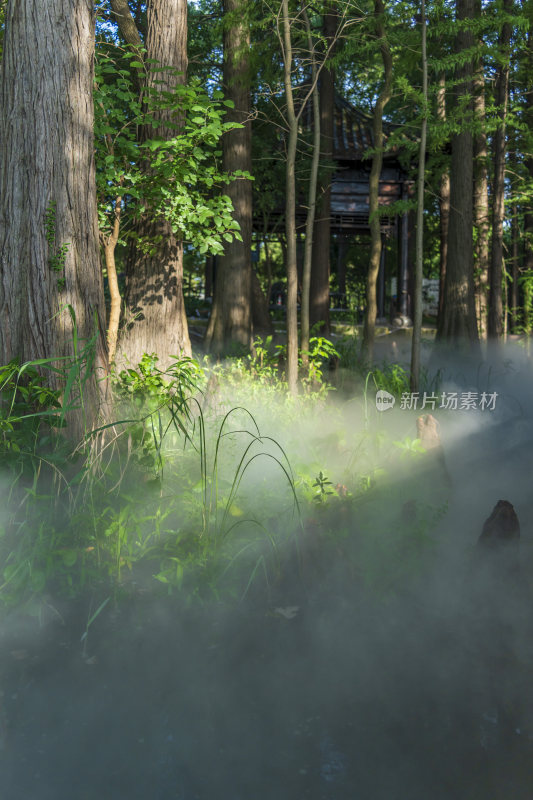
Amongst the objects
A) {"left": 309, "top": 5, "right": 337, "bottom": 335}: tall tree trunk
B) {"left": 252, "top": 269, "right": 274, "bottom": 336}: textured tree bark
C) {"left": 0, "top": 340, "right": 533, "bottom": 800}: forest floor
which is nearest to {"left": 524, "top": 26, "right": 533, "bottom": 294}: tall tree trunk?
{"left": 309, "top": 5, "right": 337, "bottom": 335}: tall tree trunk

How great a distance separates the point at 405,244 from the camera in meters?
17.5

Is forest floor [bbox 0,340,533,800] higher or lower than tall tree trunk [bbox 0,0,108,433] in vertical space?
lower

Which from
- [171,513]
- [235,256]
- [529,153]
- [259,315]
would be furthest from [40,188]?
[529,153]

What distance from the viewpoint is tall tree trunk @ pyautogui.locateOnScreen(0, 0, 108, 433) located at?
439cm

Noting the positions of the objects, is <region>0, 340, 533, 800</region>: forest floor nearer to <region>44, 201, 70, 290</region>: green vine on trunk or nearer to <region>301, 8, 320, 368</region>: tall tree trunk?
<region>44, 201, 70, 290</region>: green vine on trunk

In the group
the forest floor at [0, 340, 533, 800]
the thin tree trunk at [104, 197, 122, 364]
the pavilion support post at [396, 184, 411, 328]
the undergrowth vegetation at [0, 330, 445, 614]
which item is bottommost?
the forest floor at [0, 340, 533, 800]

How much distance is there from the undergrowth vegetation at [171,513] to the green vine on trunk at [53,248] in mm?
606

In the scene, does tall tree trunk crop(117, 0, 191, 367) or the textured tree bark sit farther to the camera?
the textured tree bark

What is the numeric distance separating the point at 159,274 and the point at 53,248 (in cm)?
265

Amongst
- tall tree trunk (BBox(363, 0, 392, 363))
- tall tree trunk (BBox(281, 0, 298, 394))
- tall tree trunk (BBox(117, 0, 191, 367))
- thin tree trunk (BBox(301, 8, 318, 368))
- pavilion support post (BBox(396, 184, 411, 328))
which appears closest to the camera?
tall tree trunk (BBox(117, 0, 191, 367))

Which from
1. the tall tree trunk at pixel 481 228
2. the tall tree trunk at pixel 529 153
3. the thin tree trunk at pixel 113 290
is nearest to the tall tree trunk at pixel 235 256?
the thin tree trunk at pixel 113 290

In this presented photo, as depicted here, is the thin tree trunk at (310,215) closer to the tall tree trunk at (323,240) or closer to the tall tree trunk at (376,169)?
the tall tree trunk at (376,169)

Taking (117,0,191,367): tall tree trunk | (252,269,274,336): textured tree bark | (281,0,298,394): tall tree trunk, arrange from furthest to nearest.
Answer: (252,269,274,336): textured tree bark, (281,0,298,394): tall tree trunk, (117,0,191,367): tall tree trunk

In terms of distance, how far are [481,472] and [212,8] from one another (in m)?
14.1
